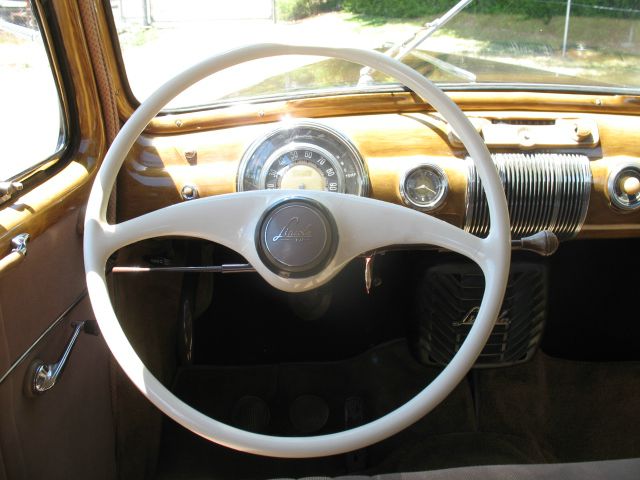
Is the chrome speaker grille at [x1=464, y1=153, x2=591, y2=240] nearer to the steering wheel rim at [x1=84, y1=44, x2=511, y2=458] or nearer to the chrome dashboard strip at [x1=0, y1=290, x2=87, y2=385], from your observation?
the steering wheel rim at [x1=84, y1=44, x2=511, y2=458]

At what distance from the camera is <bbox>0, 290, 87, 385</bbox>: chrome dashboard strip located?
1284 millimetres

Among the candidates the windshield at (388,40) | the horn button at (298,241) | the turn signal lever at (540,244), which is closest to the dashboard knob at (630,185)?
the windshield at (388,40)

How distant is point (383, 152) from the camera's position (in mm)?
1733

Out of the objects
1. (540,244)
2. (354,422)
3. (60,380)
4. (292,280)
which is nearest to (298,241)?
(292,280)

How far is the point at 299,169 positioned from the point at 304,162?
0.07ft

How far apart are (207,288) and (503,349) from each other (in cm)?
98

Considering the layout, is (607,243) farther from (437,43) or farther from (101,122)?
(101,122)

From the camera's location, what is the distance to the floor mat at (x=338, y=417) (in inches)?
80.0

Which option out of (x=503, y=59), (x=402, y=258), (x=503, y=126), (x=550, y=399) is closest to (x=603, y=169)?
(x=503, y=126)

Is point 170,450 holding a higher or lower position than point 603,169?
lower

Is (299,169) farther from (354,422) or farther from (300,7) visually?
(354,422)

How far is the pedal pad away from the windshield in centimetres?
107

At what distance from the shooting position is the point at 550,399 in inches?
90.6

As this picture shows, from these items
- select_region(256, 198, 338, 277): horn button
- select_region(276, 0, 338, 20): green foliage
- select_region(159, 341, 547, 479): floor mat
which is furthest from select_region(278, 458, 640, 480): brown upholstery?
select_region(276, 0, 338, 20): green foliage
